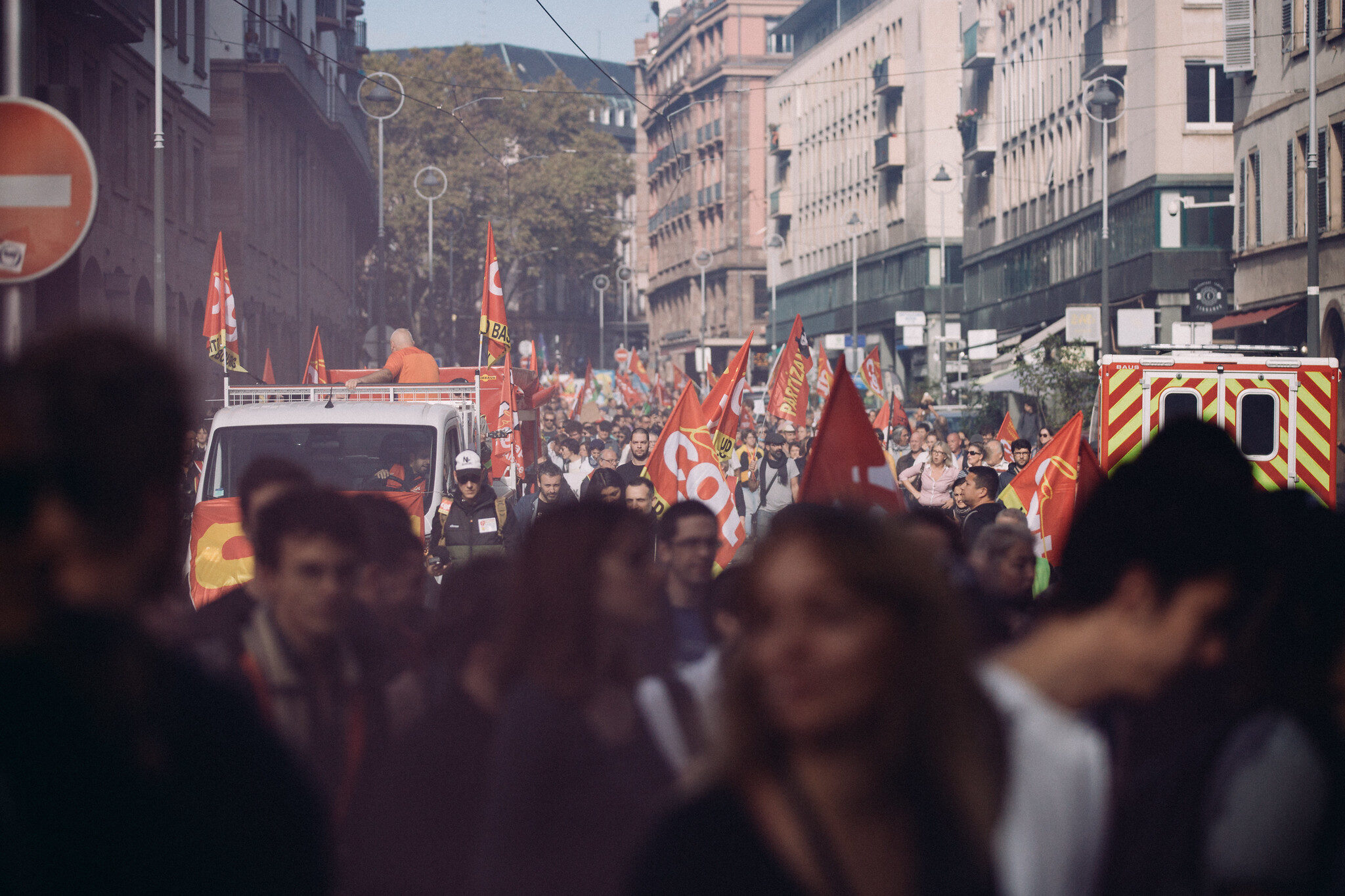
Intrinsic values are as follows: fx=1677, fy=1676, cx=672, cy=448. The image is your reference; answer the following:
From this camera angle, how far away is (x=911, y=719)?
217 centimetres

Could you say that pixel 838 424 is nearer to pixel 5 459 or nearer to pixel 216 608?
pixel 216 608

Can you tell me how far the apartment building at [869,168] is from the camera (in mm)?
65750

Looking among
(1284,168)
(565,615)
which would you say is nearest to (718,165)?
(1284,168)

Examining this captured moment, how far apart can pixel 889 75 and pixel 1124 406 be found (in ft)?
182

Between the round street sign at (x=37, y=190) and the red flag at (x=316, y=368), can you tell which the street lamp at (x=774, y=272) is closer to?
the red flag at (x=316, y=368)

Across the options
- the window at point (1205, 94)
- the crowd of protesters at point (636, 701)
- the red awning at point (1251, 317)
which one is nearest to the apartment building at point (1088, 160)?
the window at point (1205, 94)

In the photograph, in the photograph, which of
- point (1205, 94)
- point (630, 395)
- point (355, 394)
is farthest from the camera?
point (630, 395)

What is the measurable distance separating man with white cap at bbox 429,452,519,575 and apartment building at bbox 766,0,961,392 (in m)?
40.6

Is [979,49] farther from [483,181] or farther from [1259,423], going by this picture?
[1259,423]

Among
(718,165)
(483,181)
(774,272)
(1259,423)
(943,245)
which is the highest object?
(718,165)

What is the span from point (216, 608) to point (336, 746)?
1072 millimetres

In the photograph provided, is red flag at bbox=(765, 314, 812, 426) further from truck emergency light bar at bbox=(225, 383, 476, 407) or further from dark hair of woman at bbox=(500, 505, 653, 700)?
dark hair of woman at bbox=(500, 505, 653, 700)

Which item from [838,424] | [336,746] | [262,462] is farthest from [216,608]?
[838,424]

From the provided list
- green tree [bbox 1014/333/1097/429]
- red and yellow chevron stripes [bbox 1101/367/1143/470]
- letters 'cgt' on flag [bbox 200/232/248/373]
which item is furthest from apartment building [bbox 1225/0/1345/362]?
letters 'cgt' on flag [bbox 200/232/248/373]
